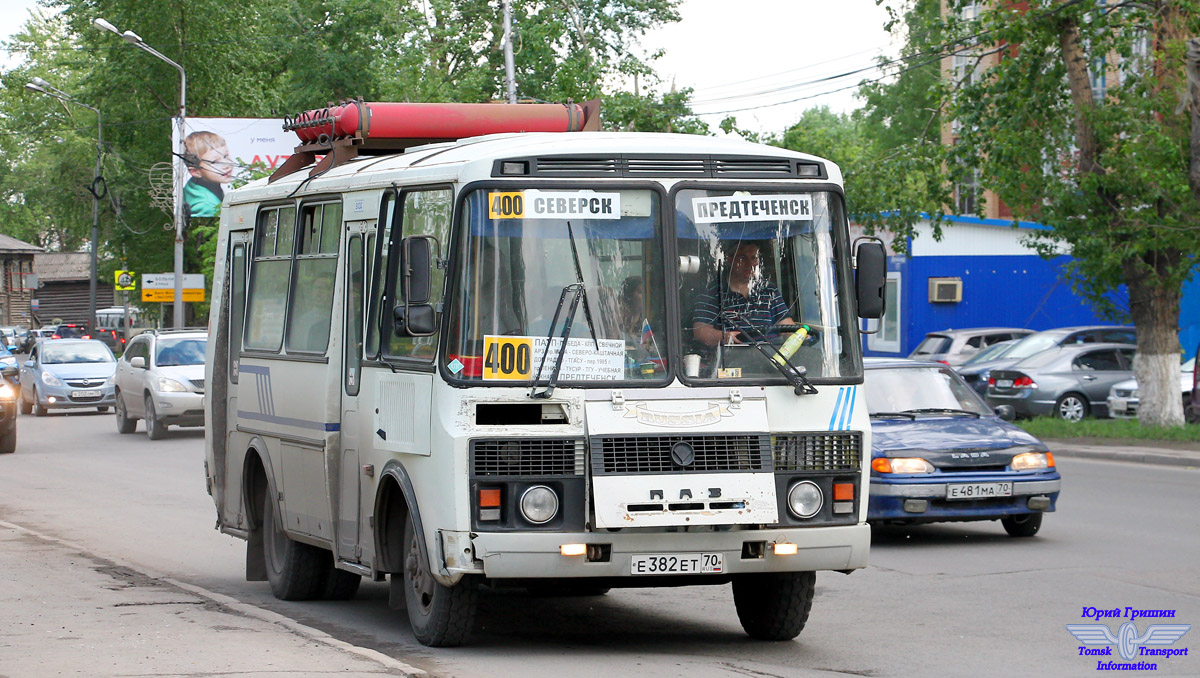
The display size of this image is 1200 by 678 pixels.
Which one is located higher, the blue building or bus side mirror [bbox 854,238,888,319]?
the blue building

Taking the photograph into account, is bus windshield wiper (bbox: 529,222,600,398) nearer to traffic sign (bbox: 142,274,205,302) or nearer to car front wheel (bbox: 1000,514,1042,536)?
car front wheel (bbox: 1000,514,1042,536)

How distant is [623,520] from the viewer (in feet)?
24.3

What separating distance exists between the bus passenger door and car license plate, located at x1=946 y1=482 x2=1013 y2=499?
5.30 m

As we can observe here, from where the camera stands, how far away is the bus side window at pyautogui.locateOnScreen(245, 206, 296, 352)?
405 inches

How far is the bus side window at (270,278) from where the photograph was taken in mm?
10289

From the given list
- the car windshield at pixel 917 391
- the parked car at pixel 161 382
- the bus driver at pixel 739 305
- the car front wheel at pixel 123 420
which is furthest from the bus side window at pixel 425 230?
the car front wheel at pixel 123 420

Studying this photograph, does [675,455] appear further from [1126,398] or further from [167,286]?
[167,286]

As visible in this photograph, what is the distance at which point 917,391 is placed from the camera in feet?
45.1

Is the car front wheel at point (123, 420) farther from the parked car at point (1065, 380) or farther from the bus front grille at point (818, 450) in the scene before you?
the bus front grille at point (818, 450)

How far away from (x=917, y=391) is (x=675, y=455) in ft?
→ 21.9

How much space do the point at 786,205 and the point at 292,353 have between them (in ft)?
11.7

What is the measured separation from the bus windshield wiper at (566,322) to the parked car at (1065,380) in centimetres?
1993

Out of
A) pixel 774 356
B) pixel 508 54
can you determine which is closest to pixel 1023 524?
pixel 774 356

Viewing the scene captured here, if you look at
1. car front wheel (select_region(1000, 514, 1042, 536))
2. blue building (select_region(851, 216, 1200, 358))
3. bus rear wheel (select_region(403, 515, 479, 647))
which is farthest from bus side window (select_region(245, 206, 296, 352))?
blue building (select_region(851, 216, 1200, 358))
